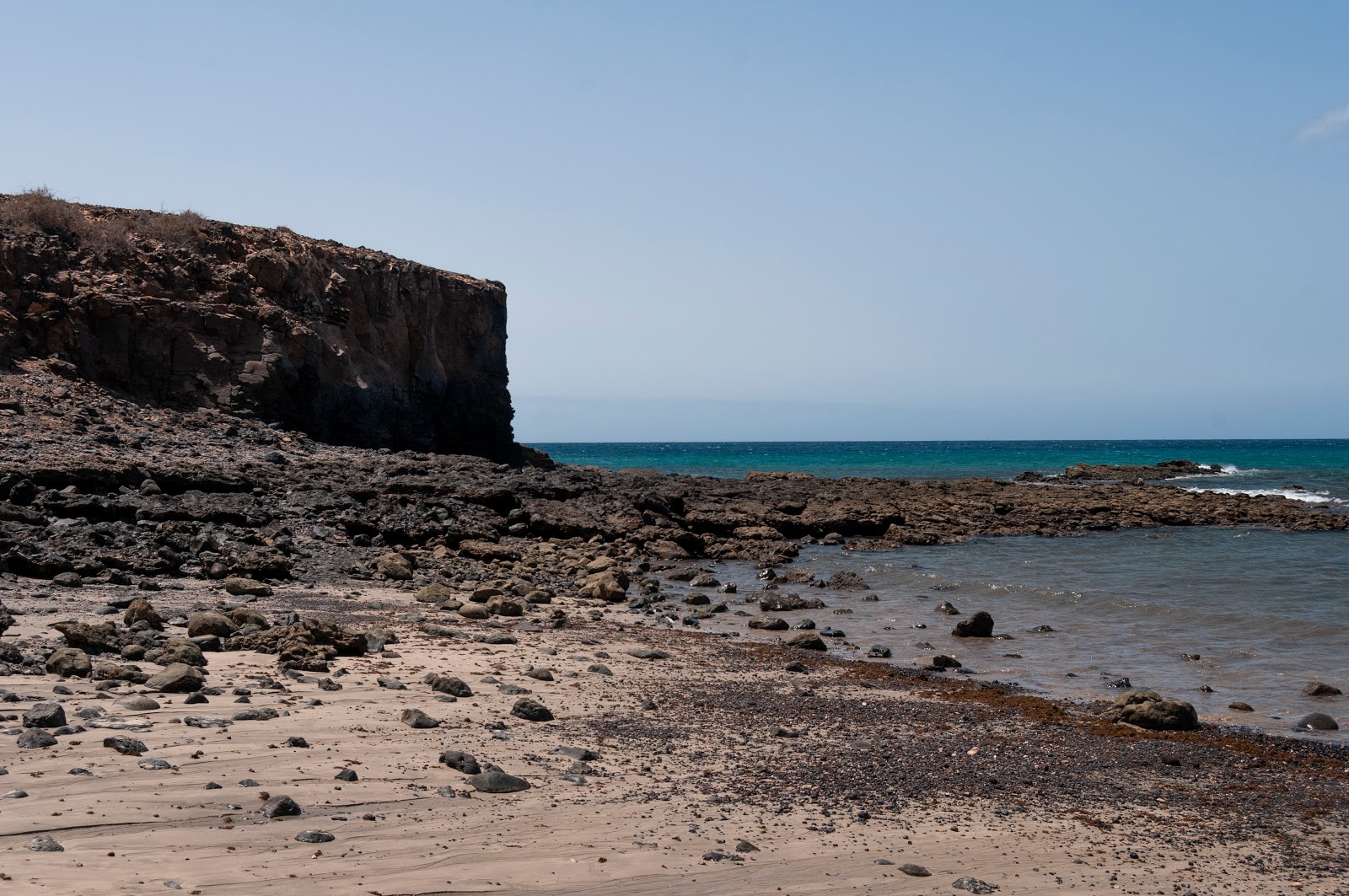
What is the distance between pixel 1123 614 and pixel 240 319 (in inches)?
911

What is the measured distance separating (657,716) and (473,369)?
104 feet

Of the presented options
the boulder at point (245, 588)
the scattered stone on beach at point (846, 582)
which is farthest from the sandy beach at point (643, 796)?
the scattered stone on beach at point (846, 582)

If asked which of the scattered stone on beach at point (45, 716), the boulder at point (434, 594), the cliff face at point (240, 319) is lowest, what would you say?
the boulder at point (434, 594)

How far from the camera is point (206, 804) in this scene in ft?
17.5

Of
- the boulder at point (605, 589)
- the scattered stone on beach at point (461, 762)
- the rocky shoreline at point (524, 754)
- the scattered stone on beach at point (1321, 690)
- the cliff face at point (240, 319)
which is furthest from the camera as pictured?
the cliff face at point (240, 319)

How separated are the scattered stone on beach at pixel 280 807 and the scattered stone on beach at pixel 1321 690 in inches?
381

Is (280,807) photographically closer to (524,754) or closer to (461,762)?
(461,762)

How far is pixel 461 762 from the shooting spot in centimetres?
632

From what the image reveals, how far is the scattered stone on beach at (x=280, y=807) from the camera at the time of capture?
17.3ft

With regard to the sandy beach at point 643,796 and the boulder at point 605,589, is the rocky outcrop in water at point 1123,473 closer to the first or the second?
the boulder at point 605,589

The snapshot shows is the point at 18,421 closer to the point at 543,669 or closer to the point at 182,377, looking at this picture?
the point at 182,377

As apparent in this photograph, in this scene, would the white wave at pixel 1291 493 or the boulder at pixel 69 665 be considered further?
the white wave at pixel 1291 493

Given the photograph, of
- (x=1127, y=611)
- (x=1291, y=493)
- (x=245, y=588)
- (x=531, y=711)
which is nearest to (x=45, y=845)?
(x=531, y=711)

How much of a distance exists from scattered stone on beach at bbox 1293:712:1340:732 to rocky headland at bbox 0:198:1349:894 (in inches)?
31.5
